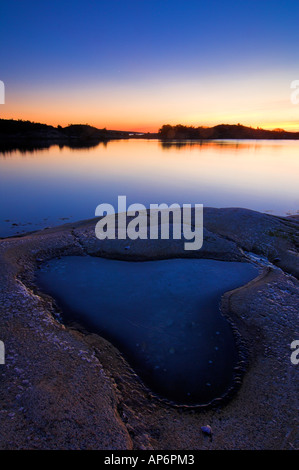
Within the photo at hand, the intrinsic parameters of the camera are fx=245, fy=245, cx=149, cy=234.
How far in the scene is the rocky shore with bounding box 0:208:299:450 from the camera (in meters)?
3.30

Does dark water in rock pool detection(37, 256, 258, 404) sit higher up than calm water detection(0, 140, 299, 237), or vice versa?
calm water detection(0, 140, 299, 237)

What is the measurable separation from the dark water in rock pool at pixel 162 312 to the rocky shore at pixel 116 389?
30cm

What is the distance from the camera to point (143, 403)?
3.94 metres

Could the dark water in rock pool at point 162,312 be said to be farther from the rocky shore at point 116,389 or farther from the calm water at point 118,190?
the calm water at point 118,190

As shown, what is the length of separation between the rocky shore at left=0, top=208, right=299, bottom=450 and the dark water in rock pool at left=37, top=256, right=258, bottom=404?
0.30 metres

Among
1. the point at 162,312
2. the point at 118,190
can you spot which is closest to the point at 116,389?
the point at 162,312

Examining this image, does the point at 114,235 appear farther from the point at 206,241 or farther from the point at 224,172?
the point at 224,172

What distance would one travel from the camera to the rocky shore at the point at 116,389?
3299 millimetres

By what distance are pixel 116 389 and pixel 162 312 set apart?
2316mm

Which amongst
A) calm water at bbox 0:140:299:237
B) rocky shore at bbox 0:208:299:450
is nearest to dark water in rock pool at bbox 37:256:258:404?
rocky shore at bbox 0:208:299:450

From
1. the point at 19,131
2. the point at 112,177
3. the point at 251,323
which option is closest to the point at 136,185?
the point at 112,177

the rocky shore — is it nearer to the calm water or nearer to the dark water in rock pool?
the dark water in rock pool

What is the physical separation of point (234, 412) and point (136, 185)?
83.4 ft

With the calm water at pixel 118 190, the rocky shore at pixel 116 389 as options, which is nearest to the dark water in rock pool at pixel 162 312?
the rocky shore at pixel 116 389
